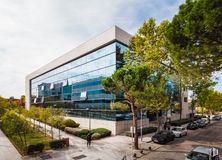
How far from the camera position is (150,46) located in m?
19.9

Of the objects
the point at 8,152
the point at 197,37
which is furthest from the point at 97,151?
the point at 197,37

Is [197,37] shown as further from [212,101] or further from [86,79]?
[212,101]

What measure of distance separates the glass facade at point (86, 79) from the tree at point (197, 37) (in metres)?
16.4

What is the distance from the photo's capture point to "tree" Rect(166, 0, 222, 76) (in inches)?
381

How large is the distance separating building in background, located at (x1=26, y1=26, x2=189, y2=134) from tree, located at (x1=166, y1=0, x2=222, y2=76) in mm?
16344

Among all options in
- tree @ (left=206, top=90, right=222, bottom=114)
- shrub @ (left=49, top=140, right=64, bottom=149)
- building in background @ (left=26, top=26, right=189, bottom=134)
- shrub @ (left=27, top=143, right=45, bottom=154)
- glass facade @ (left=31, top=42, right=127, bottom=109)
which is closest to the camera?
shrub @ (left=27, top=143, right=45, bottom=154)

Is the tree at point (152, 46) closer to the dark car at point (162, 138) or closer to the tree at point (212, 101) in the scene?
the dark car at point (162, 138)

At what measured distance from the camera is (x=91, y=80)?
33.7 m

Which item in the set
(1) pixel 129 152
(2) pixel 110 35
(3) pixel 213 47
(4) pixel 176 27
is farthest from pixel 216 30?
(2) pixel 110 35

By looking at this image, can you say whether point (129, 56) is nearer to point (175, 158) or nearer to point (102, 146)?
point (102, 146)

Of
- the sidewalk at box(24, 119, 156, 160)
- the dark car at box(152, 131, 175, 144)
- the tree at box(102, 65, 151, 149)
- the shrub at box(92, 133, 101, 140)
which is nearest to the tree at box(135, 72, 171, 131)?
the tree at box(102, 65, 151, 149)

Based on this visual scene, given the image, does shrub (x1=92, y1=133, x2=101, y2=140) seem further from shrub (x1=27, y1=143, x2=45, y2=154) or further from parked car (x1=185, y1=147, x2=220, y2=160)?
parked car (x1=185, y1=147, x2=220, y2=160)

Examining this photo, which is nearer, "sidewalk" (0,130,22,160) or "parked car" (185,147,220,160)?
"parked car" (185,147,220,160)

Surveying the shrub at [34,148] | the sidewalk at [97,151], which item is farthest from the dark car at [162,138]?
the shrub at [34,148]
